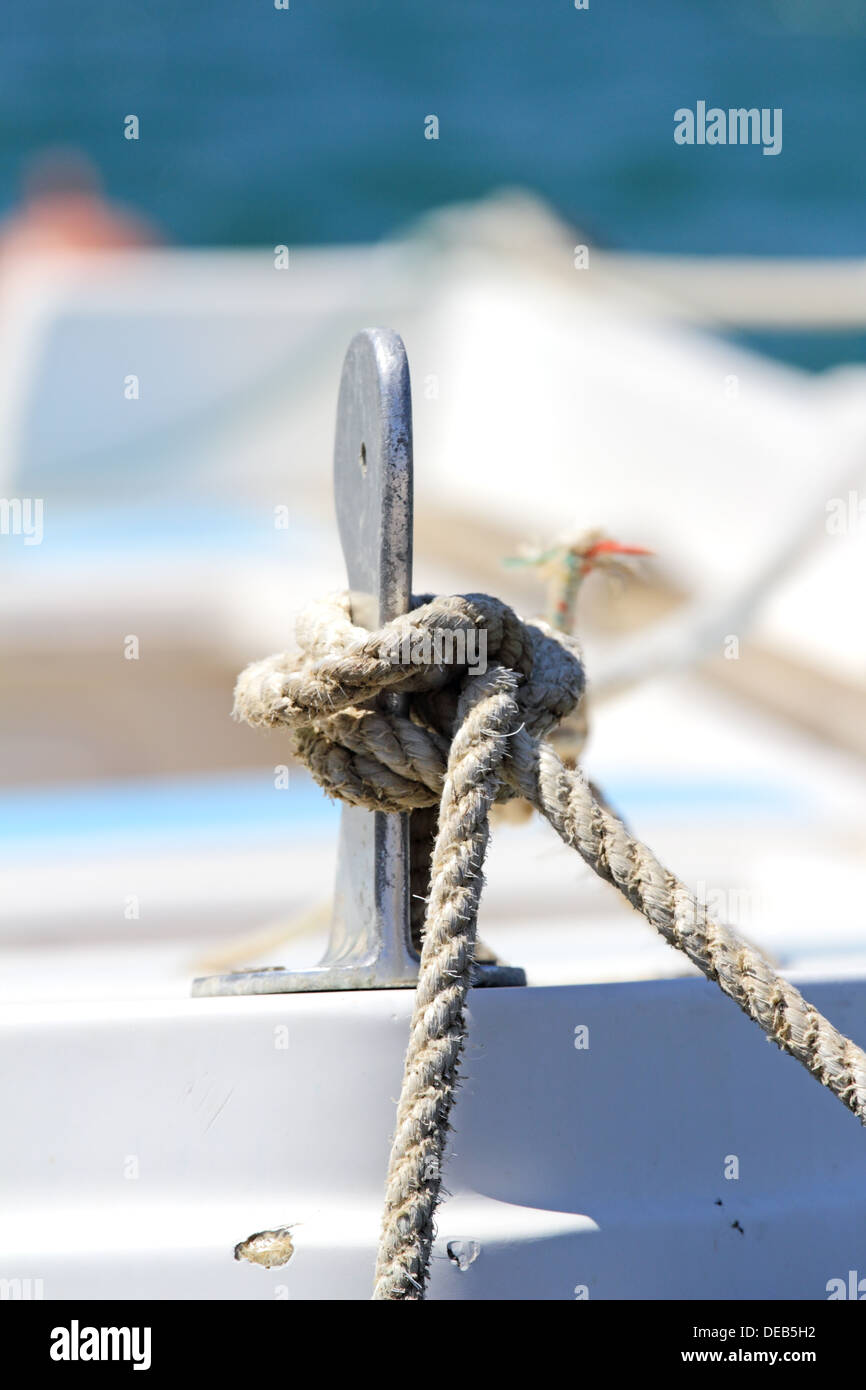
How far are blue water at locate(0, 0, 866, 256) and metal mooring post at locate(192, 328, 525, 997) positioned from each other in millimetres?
14163

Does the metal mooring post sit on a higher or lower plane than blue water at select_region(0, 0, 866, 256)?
lower

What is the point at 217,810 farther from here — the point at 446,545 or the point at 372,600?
the point at 446,545

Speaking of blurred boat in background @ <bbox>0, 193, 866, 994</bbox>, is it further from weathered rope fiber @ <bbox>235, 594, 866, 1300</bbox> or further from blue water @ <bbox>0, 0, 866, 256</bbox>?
blue water @ <bbox>0, 0, 866, 256</bbox>

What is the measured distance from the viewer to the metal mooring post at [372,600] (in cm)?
Answer: 93

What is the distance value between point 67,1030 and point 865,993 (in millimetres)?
544

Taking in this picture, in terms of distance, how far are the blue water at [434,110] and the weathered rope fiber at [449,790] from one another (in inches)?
562

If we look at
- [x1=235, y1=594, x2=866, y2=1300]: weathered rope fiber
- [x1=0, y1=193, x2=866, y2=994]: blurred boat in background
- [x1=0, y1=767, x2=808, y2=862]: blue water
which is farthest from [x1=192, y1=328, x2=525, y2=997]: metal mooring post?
[x1=0, y1=767, x2=808, y2=862]: blue water

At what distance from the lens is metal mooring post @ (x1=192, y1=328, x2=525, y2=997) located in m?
0.93

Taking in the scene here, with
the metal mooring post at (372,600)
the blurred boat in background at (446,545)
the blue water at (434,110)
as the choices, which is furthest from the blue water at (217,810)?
the blue water at (434,110)

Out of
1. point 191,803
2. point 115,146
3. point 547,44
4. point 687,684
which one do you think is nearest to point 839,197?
point 547,44

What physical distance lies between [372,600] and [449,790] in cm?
16

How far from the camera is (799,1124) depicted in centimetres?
100

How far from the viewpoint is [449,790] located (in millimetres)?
862

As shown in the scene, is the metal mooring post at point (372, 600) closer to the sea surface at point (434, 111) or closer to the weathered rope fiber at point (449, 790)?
the weathered rope fiber at point (449, 790)
